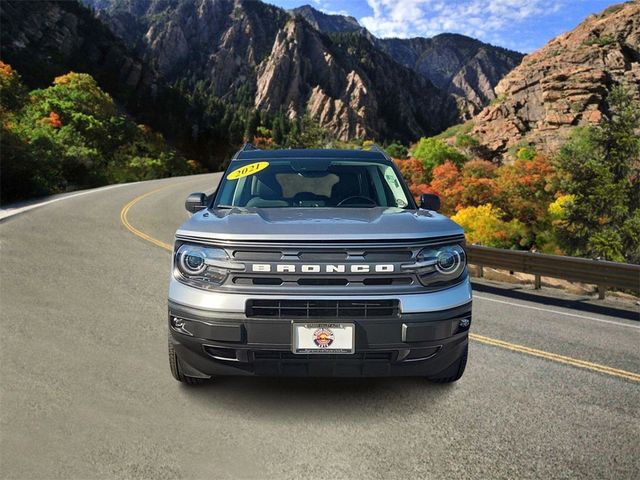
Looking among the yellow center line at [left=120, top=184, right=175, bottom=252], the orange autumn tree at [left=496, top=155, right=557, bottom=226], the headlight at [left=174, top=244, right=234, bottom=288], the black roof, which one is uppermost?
the black roof

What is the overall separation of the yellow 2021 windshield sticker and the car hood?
2.71 feet

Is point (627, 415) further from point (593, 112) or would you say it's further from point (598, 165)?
point (593, 112)

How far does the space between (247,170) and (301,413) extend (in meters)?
2.46

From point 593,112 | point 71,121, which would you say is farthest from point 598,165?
point 593,112

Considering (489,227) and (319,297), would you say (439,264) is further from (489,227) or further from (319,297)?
(489,227)

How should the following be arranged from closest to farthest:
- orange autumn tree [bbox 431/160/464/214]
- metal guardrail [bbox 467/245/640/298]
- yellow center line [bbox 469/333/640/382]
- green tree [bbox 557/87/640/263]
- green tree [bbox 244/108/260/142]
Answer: yellow center line [bbox 469/333/640/382], metal guardrail [bbox 467/245/640/298], green tree [bbox 557/87/640/263], orange autumn tree [bbox 431/160/464/214], green tree [bbox 244/108/260/142]

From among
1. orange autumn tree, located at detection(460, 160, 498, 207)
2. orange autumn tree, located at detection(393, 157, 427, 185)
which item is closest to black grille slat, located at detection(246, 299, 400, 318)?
orange autumn tree, located at detection(460, 160, 498, 207)

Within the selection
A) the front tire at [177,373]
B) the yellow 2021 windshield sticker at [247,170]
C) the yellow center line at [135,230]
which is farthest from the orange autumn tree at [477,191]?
the front tire at [177,373]

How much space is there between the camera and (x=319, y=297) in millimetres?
3291

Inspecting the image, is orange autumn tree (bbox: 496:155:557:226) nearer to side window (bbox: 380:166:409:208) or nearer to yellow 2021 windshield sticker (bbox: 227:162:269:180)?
side window (bbox: 380:166:409:208)

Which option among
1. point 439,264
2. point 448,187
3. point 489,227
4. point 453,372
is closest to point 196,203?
point 439,264

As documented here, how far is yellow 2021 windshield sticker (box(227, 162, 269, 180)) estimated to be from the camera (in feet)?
16.3

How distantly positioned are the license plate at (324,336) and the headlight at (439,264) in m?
0.61

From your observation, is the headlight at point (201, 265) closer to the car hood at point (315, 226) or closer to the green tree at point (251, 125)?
the car hood at point (315, 226)
